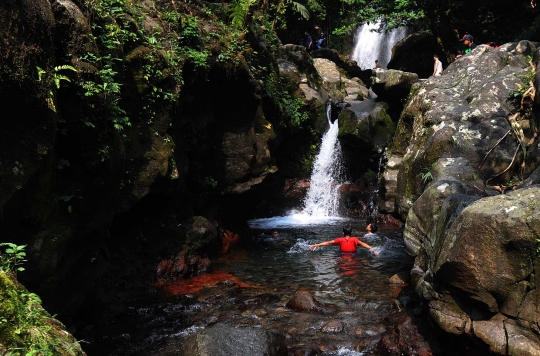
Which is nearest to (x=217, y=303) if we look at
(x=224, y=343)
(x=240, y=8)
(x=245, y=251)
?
(x=224, y=343)

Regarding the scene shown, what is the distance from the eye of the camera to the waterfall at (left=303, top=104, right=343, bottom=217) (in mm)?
19156

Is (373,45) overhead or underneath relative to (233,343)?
overhead

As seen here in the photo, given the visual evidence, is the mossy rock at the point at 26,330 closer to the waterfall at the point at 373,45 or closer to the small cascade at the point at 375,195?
the small cascade at the point at 375,195

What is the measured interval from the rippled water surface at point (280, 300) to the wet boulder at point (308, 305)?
0.13 metres

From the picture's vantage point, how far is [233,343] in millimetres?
6590

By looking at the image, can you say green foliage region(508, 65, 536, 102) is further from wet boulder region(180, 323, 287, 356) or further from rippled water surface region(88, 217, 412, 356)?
wet boulder region(180, 323, 287, 356)

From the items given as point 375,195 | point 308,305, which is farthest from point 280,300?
point 375,195

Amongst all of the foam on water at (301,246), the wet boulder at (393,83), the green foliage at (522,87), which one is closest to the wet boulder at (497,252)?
the green foliage at (522,87)

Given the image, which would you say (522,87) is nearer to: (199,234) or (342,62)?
(199,234)

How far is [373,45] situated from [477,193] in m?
27.1

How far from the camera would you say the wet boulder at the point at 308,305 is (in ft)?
28.1

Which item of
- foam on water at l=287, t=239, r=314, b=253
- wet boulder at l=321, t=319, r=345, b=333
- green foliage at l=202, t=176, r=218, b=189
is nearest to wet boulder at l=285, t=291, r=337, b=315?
wet boulder at l=321, t=319, r=345, b=333

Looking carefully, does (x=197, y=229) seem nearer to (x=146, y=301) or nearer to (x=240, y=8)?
(x=146, y=301)

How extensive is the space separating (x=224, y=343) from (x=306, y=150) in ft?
49.6
